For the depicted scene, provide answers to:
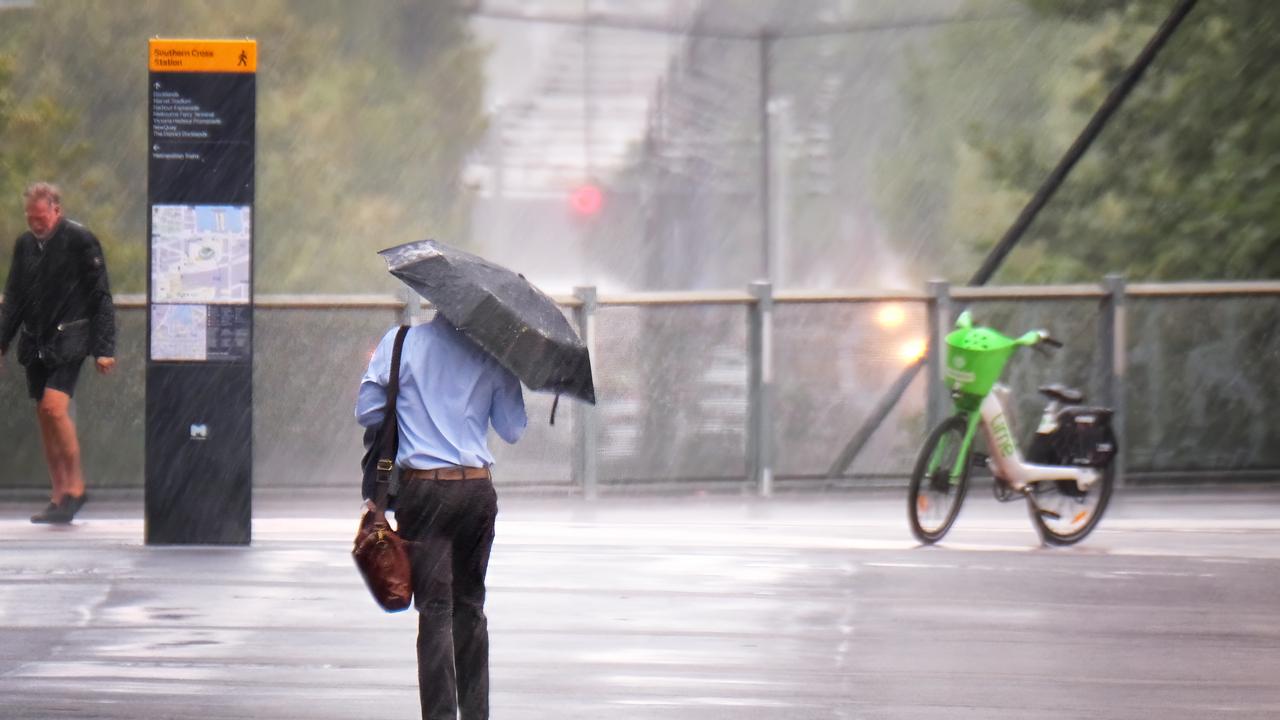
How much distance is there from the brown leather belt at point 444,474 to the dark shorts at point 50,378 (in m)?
6.58

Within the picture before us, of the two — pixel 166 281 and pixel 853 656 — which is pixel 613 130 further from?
pixel 853 656

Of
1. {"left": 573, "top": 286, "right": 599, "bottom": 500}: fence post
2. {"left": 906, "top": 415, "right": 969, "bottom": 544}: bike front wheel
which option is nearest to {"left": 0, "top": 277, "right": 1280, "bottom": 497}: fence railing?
{"left": 573, "top": 286, "right": 599, "bottom": 500}: fence post

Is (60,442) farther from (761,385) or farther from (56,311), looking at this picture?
(761,385)

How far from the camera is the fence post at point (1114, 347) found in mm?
16125

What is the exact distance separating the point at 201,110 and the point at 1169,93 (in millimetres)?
11274

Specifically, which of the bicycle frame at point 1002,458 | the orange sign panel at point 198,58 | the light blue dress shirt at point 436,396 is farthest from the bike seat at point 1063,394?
the light blue dress shirt at point 436,396

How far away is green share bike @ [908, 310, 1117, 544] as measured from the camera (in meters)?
12.6

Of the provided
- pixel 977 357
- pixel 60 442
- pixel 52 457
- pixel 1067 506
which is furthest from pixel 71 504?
pixel 1067 506

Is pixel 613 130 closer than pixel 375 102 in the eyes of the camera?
Yes

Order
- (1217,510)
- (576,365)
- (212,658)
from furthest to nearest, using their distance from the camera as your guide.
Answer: (1217,510)
(212,658)
(576,365)

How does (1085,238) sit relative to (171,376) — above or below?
above

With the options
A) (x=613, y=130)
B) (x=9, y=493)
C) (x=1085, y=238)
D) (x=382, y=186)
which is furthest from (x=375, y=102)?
(x=9, y=493)

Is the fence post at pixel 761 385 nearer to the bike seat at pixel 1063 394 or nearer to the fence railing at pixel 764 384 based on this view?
the fence railing at pixel 764 384

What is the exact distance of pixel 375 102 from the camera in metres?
35.9
